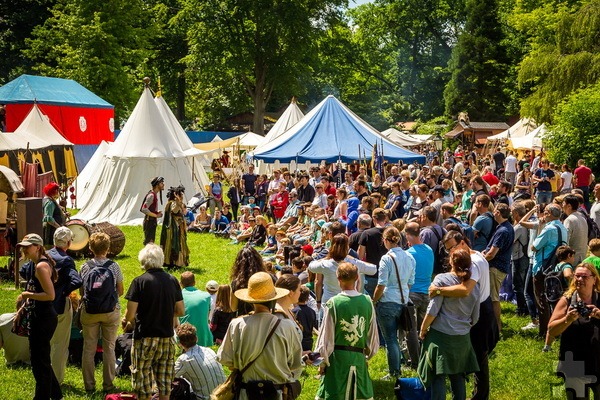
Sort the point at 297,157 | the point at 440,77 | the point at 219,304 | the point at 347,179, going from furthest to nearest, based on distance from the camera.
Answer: the point at 440,77 < the point at 297,157 < the point at 347,179 < the point at 219,304

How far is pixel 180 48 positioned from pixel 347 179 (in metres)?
41.5

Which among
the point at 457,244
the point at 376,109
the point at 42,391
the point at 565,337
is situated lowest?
the point at 42,391

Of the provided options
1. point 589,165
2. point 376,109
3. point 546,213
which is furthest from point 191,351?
point 376,109

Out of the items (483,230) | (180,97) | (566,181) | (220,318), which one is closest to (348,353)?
(220,318)

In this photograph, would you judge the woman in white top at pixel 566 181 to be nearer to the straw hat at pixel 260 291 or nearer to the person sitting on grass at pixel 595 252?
the person sitting on grass at pixel 595 252

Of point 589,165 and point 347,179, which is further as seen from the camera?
point 589,165

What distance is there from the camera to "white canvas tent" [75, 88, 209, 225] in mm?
21953

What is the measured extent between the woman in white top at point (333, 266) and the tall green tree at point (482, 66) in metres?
49.7

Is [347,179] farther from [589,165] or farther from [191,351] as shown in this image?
[191,351]

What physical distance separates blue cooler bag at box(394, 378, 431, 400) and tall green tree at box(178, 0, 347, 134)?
137 ft

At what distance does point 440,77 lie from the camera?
218 feet

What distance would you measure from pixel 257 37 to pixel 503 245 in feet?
134

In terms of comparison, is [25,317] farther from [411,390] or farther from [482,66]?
[482,66]

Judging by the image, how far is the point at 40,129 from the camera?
27250 mm
